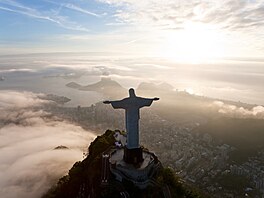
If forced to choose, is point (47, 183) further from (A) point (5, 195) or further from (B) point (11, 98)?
(B) point (11, 98)

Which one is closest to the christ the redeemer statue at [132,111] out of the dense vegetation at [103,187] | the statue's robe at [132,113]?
the statue's robe at [132,113]

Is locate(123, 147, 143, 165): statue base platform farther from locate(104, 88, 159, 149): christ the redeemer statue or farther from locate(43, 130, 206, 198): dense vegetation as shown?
locate(43, 130, 206, 198): dense vegetation

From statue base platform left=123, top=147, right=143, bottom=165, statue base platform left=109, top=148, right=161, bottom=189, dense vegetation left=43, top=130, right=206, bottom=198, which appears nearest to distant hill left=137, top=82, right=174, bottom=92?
dense vegetation left=43, top=130, right=206, bottom=198

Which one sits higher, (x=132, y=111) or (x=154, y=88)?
(x=132, y=111)

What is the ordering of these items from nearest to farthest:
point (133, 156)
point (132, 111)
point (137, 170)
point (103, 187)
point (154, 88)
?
point (103, 187) → point (137, 170) → point (132, 111) → point (133, 156) → point (154, 88)

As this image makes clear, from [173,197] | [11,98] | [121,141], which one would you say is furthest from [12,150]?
[11,98]

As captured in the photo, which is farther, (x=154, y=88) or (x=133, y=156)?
(x=154, y=88)

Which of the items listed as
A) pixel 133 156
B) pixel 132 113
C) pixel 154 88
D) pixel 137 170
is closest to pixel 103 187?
pixel 137 170

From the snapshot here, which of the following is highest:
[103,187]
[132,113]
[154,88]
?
[132,113]

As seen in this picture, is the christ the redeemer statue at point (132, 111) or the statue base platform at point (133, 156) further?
the statue base platform at point (133, 156)

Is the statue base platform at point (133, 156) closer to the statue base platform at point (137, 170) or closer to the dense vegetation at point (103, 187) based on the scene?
the statue base platform at point (137, 170)

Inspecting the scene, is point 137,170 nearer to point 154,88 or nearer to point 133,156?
point 133,156

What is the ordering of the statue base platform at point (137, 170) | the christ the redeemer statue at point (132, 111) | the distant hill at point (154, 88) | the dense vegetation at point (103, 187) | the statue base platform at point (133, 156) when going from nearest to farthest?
the dense vegetation at point (103, 187) → the statue base platform at point (137, 170) → the christ the redeemer statue at point (132, 111) → the statue base platform at point (133, 156) → the distant hill at point (154, 88)
